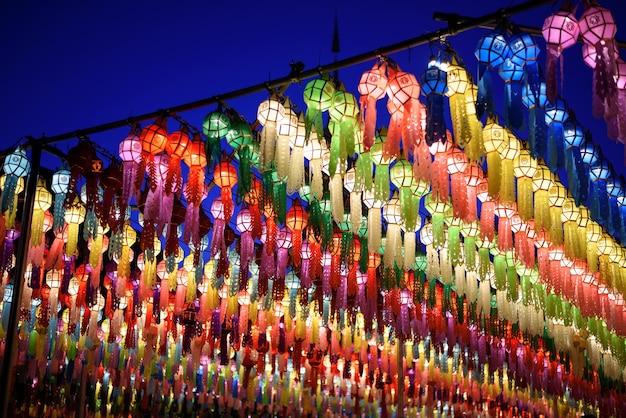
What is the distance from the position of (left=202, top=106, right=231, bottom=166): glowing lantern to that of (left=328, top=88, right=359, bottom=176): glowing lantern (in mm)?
913

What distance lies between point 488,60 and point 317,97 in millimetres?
1287

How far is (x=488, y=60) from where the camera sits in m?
3.94

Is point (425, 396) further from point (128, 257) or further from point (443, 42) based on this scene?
point (443, 42)

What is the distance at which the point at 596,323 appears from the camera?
10414 mm

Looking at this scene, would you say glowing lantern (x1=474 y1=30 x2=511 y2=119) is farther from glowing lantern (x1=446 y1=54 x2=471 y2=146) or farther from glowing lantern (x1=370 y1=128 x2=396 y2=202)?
glowing lantern (x1=370 y1=128 x2=396 y2=202)

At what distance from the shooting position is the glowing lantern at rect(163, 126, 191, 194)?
516 centimetres

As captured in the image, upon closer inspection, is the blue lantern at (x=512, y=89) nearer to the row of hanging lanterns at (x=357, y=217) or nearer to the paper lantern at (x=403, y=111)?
the row of hanging lanterns at (x=357, y=217)

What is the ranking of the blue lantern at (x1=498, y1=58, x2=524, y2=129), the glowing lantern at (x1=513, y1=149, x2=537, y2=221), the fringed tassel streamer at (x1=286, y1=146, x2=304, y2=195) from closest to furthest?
the blue lantern at (x1=498, y1=58, x2=524, y2=129), the fringed tassel streamer at (x1=286, y1=146, x2=304, y2=195), the glowing lantern at (x1=513, y1=149, x2=537, y2=221)

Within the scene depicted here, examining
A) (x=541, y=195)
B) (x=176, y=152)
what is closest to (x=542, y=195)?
(x=541, y=195)

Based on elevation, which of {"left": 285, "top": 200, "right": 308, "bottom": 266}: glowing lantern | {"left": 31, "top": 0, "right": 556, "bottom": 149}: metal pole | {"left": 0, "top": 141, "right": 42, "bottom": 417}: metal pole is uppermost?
{"left": 31, "top": 0, "right": 556, "bottom": 149}: metal pole

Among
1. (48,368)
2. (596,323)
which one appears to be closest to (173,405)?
(48,368)

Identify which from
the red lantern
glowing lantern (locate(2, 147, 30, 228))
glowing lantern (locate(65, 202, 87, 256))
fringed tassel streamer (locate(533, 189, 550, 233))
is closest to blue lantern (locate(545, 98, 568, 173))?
fringed tassel streamer (locate(533, 189, 550, 233))

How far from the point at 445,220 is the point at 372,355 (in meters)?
8.04

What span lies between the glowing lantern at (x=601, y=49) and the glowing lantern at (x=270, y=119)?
224 centimetres
